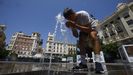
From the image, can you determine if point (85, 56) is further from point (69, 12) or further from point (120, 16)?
point (120, 16)

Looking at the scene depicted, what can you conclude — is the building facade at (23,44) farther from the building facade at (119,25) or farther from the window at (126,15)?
the window at (126,15)

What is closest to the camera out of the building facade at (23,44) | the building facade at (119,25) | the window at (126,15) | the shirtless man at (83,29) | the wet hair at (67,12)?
the shirtless man at (83,29)

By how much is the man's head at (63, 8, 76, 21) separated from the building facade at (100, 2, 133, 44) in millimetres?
28476

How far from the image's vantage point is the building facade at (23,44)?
7944 cm

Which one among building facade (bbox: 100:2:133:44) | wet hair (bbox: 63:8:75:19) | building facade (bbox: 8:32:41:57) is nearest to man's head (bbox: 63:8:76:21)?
wet hair (bbox: 63:8:75:19)

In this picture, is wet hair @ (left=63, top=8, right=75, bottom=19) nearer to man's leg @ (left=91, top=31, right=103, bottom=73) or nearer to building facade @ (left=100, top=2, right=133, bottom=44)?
man's leg @ (left=91, top=31, right=103, bottom=73)

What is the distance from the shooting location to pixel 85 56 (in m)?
2.90

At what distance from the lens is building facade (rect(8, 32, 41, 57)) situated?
79438 millimetres

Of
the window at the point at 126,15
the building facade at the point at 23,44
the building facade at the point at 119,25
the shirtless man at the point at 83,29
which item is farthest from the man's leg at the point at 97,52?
the building facade at the point at 23,44

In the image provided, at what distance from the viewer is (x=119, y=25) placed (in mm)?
33438

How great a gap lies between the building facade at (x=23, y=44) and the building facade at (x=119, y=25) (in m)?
51.7

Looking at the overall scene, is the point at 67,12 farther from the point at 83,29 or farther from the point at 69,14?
the point at 83,29

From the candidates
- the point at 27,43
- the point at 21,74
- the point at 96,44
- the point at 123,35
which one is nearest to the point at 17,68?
the point at 21,74

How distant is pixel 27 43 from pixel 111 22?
60.7m
